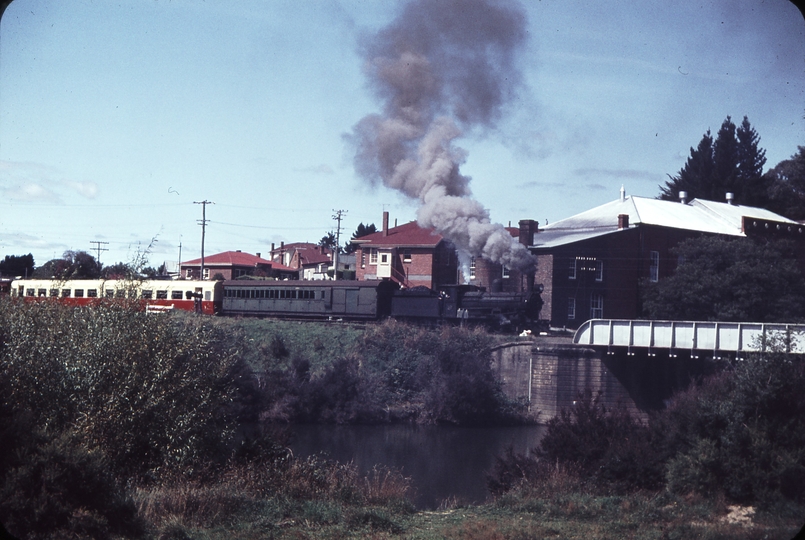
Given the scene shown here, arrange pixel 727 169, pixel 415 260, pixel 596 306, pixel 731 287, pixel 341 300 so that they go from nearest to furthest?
pixel 731 287
pixel 341 300
pixel 596 306
pixel 415 260
pixel 727 169

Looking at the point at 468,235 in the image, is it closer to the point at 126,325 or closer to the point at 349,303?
the point at 349,303

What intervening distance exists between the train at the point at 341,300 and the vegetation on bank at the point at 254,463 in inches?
847

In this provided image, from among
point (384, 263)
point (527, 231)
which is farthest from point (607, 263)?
point (384, 263)

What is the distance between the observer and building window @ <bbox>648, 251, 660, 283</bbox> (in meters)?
53.8

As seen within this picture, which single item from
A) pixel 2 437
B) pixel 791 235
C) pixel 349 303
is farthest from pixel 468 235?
pixel 2 437

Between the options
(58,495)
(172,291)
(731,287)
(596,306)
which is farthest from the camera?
(596,306)

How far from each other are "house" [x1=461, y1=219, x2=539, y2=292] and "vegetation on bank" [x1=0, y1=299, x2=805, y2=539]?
2631 cm

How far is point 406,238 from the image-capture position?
62.0m

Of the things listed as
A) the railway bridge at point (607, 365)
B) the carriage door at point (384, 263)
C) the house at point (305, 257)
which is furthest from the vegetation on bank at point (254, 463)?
the house at point (305, 257)

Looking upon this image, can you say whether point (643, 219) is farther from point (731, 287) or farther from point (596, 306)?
point (731, 287)

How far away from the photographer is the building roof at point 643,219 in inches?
2160

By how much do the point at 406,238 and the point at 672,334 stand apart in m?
28.9

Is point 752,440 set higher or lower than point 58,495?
lower

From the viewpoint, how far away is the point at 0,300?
2091 centimetres
